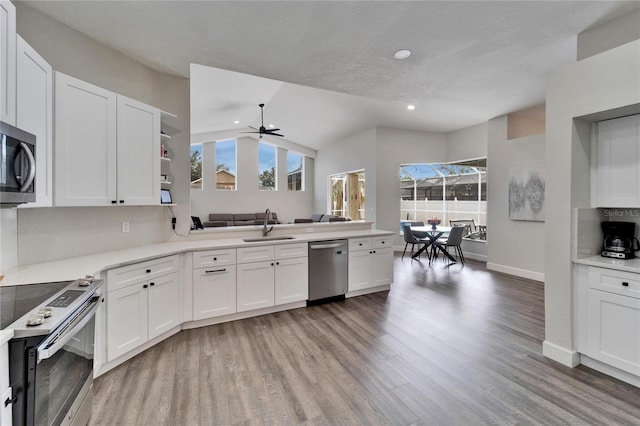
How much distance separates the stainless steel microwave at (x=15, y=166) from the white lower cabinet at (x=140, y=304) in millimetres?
919

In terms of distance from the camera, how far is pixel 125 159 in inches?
102

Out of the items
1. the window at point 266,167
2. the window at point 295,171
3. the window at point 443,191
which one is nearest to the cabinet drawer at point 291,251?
the window at point 443,191

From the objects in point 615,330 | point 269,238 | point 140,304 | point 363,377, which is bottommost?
point 363,377

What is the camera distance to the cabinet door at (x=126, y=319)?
221 centimetres

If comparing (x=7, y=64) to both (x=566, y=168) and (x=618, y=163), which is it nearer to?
(x=566, y=168)

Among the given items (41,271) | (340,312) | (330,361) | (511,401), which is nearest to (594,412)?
(511,401)

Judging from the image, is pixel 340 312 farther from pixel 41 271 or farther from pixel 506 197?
pixel 506 197

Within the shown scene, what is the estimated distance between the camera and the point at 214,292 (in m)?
3.07

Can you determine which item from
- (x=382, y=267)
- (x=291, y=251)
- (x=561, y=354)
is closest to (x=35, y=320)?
(x=291, y=251)

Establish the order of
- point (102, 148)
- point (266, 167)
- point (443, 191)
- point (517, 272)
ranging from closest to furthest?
1. point (102, 148)
2. point (517, 272)
3. point (443, 191)
4. point (266, 167)

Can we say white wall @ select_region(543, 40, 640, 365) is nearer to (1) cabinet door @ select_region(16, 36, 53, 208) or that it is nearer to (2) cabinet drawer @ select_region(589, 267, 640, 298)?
(2) cabinet drawer @ select_region(589, 267, 640, 298)

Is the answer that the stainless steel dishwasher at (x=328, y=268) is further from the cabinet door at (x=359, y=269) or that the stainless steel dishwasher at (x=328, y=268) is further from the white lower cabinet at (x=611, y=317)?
the white lower cabinet at (x=611, y=317)

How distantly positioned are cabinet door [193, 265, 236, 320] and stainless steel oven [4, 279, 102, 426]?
1329 millimetres

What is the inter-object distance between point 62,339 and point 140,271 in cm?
132
